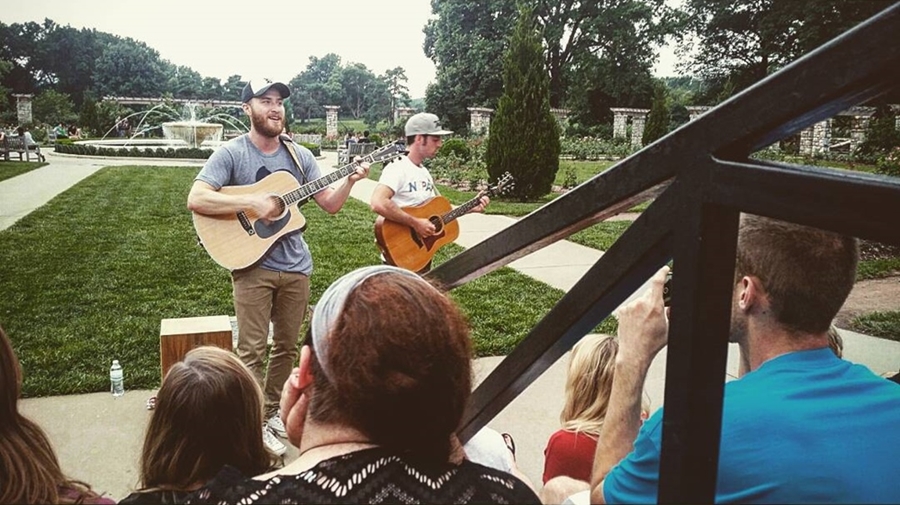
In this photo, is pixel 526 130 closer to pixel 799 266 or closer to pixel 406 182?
pixel 406 182

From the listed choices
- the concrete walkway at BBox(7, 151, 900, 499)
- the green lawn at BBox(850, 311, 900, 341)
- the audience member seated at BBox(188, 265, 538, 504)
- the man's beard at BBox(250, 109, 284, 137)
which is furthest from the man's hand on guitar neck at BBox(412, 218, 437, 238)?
the green lawn at BBox(850, 311, 900, 341)

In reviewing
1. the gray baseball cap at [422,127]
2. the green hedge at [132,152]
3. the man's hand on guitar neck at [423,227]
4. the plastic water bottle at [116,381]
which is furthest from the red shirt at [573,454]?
the green hedge at [132,152]

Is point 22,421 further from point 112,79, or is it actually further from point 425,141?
point 112,79

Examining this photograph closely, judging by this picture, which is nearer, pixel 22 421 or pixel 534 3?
pixel 22 421

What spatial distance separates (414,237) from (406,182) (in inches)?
16.0

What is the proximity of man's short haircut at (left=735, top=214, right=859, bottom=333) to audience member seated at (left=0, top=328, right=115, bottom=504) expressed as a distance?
1.63 meters

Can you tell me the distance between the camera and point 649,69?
136 ft

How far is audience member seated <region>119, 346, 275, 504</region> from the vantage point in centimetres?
210

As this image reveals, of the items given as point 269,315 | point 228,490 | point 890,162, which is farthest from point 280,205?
point 890,162

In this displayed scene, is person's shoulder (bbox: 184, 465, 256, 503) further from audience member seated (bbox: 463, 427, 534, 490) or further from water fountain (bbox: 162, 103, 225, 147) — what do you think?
water fountain (bbox: 162, 103, 225, 147)

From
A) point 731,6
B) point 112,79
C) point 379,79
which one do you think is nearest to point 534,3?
point 379,79

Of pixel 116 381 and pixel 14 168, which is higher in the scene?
pixel 14 168

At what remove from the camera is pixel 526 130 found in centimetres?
1603

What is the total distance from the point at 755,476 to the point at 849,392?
40 centimetres
